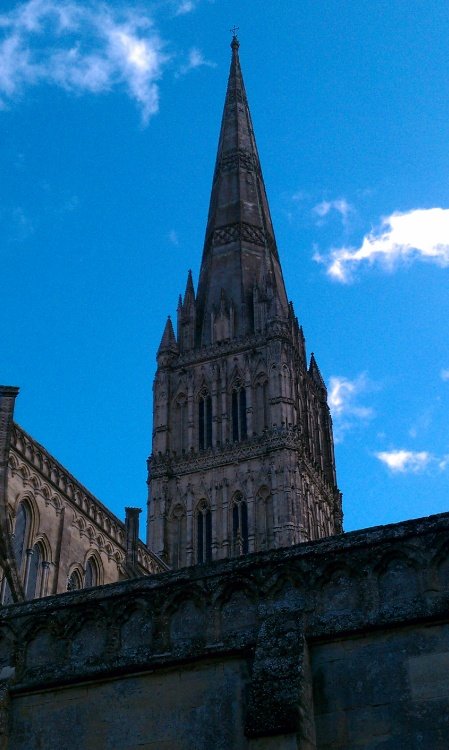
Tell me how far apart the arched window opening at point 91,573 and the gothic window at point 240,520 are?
676 inches

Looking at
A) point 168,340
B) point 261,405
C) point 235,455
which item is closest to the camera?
point 235,455

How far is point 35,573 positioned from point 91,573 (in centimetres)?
290

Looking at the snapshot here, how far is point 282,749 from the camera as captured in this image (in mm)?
6359

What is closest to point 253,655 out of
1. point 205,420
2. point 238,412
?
point 238,412

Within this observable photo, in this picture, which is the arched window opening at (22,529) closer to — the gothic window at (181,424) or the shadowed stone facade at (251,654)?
the shadowed stone facade at (251,654)

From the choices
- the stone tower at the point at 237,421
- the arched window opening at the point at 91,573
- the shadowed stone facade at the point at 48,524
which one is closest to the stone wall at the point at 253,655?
the shadowed stone facade at the point at 48,524

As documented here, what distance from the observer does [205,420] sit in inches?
1885

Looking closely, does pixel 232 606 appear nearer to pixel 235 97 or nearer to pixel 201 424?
pixel 201 424

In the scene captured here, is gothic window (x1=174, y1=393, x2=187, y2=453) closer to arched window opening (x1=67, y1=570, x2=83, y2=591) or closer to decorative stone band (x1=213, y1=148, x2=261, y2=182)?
decorative stone band (x1=213, y1=148, x2=261, y2=182)

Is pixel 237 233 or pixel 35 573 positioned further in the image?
pixel 237 233

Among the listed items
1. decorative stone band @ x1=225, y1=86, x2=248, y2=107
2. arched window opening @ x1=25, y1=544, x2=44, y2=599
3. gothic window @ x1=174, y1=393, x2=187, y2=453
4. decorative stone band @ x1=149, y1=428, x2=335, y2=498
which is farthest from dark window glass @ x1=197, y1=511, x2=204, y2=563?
decorative stone band @ x1=225, y1=86, x2=248, y2=107

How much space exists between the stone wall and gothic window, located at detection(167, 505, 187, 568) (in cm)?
3665

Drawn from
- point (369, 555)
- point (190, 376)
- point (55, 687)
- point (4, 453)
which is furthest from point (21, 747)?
point (190, 376)

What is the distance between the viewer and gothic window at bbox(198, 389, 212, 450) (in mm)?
47188
